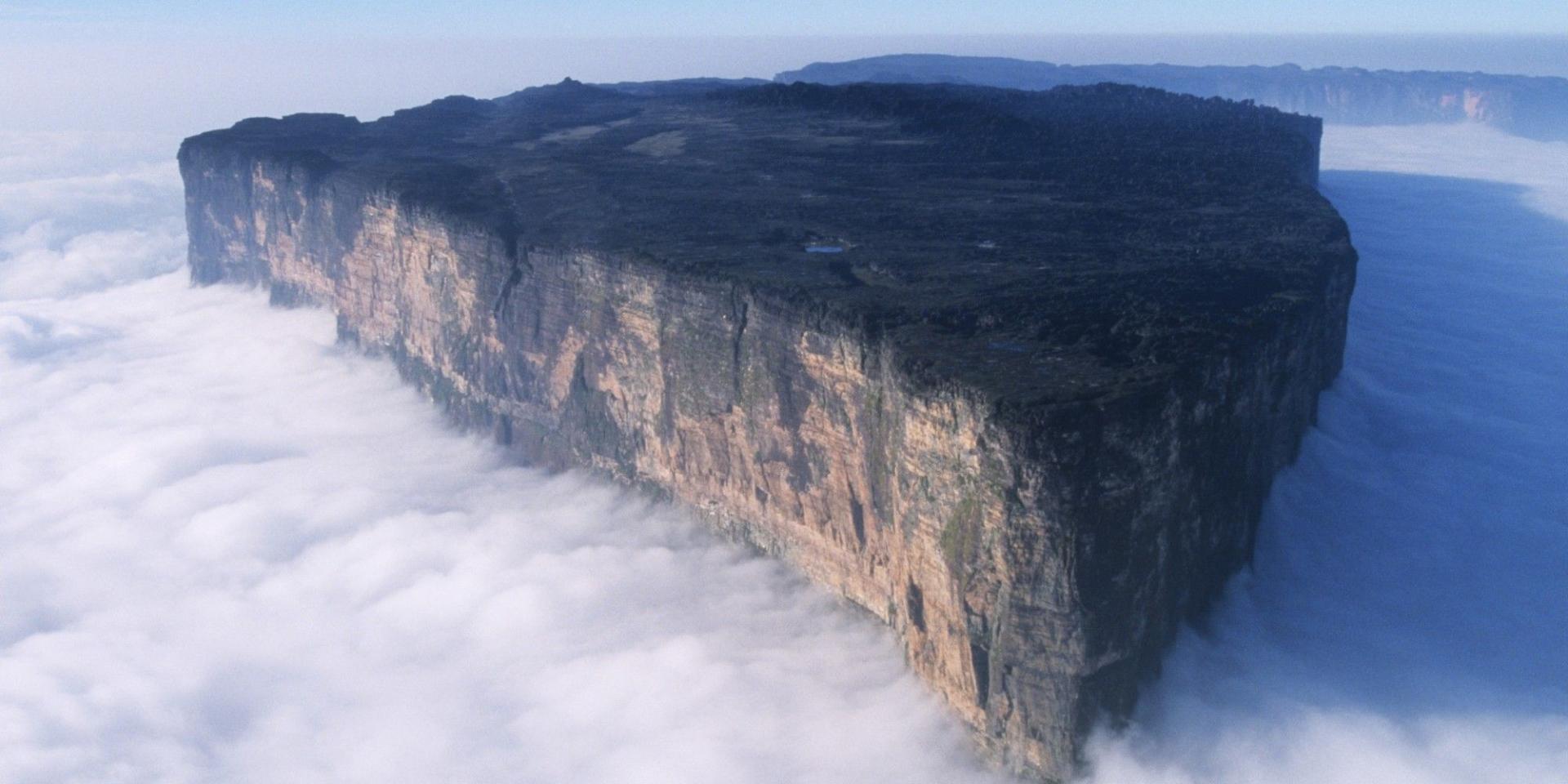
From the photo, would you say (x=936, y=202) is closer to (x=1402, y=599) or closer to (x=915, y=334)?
(x=915, y=334)

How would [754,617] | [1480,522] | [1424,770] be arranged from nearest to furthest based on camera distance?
[1424,770], [754,617], [1480,522]

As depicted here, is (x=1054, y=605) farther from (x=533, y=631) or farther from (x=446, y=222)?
(x=446, y=222)

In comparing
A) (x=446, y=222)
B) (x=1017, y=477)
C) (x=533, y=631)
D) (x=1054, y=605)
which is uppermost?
(x=446, y=222)

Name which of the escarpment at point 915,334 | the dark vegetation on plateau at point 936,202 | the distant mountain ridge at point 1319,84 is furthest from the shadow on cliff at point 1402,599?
the distant mountain ridge at point 1319,84

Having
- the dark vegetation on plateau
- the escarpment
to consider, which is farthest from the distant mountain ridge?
the escarpment

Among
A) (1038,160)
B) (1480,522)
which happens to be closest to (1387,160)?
(1038,160)

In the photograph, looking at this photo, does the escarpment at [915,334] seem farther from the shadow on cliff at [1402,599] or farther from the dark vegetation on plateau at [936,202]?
the shadow on cliff at [1402,599]
